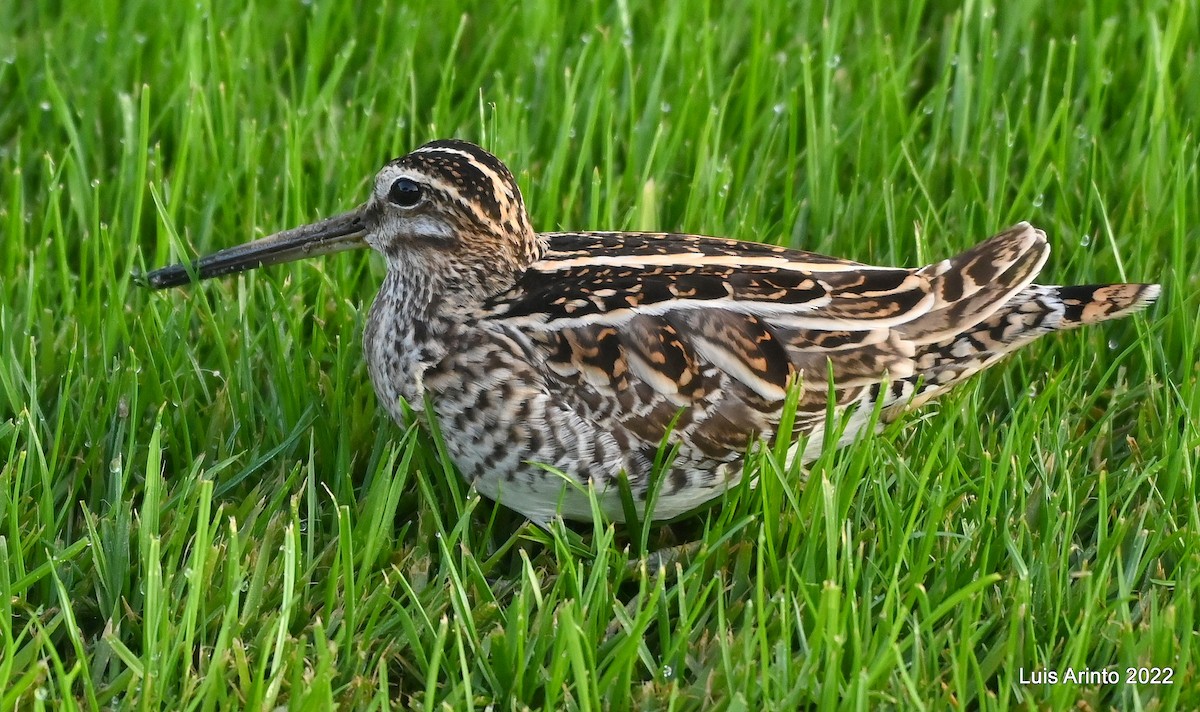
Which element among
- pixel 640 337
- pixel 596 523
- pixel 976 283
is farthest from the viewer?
pixel 976 283

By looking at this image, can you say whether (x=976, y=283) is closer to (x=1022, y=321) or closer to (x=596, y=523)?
(x=1022, y=321)

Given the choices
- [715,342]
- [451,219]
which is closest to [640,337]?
[715,342]

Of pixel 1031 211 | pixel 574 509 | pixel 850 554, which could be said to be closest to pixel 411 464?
pixel 574 509

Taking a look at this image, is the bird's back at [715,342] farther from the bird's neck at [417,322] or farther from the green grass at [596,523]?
the green grass at [596,523]

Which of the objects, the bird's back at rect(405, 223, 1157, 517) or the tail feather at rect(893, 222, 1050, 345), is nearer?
the bird's back at rect(405, 223, 1157, 517)

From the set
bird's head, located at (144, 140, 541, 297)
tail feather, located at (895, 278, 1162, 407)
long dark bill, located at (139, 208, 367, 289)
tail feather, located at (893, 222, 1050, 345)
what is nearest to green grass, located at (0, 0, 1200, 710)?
long dark bill, located at (139, 208, 367, 289)

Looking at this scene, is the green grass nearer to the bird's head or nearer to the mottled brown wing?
the mottled brown wing

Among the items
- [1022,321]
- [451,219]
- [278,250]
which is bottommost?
[1022,321]
